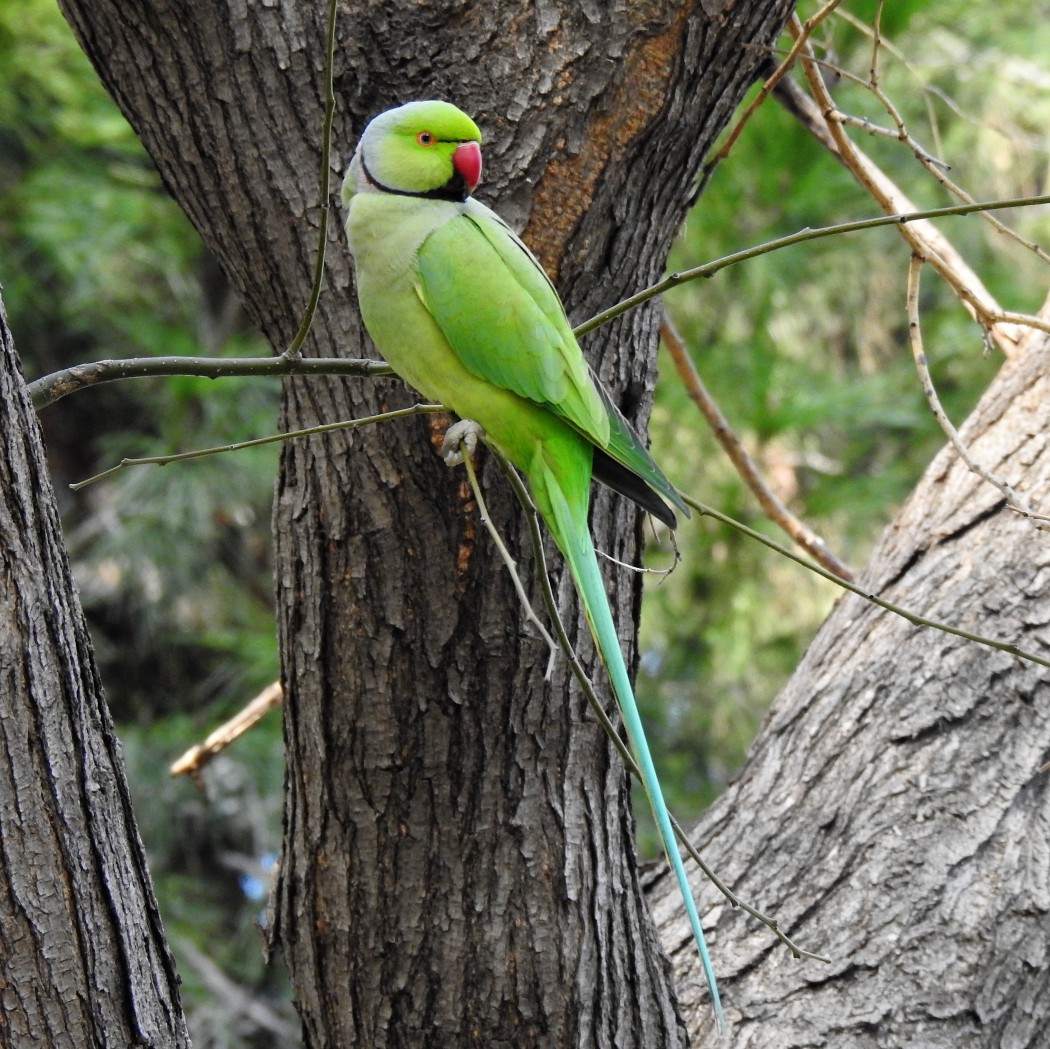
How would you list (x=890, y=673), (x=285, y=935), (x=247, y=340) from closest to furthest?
(x=285, y=935) < (x=890, y=673) < (x=247, y=340)

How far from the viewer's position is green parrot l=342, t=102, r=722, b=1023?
1.63 m

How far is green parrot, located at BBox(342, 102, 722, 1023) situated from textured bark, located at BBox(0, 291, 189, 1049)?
56cm

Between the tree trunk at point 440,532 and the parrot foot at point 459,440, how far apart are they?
3.1 inches

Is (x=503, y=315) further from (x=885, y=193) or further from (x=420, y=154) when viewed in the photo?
(x=885, y=193)

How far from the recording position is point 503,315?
1.67m

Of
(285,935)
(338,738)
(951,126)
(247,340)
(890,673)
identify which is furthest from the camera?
(951,126)

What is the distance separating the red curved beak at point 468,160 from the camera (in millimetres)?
1623

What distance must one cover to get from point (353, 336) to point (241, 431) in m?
3.74

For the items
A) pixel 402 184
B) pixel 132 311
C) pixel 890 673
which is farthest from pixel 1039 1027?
pixel 132 311

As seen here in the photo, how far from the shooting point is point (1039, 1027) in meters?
1.86

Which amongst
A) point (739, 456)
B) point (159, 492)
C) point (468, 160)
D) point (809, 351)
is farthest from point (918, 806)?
point (809, 351)

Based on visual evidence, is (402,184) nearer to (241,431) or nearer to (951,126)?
(241,431)

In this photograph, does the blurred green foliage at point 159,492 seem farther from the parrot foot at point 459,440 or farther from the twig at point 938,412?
the twig at point 938,412

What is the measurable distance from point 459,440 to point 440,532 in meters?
0.18
